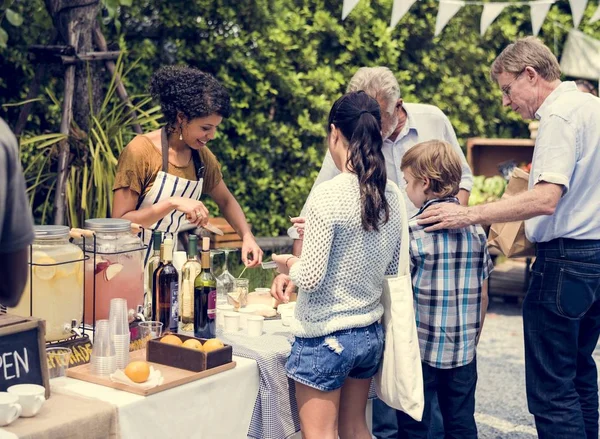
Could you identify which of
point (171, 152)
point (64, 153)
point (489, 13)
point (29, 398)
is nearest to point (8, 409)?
point (29, 398)

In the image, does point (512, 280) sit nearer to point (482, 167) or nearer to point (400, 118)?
point (482, 167)

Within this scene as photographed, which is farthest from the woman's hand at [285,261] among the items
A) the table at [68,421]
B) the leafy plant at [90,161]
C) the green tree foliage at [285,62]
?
the green tree foliage at [285,62]

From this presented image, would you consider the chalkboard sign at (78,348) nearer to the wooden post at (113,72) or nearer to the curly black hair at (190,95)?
the curly black hair at (190,95)

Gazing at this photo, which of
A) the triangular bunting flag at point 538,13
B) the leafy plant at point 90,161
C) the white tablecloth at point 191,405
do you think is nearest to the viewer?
the white tablecloth at point 191,405

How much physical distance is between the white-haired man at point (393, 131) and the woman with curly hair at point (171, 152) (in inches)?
18.9

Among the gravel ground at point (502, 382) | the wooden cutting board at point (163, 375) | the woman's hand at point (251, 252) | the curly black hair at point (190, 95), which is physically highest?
the curly black hair at point (190, 95)

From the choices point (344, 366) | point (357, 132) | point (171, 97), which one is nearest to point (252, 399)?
point (344, 366)

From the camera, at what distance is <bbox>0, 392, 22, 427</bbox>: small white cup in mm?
1813

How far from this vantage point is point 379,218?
2361mm

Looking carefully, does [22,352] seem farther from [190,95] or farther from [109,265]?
[190,95]

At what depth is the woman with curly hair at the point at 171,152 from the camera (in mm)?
3117

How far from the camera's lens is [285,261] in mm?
2645

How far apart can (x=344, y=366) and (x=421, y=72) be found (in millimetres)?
5848

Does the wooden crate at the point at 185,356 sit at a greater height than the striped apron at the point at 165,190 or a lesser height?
lesser
